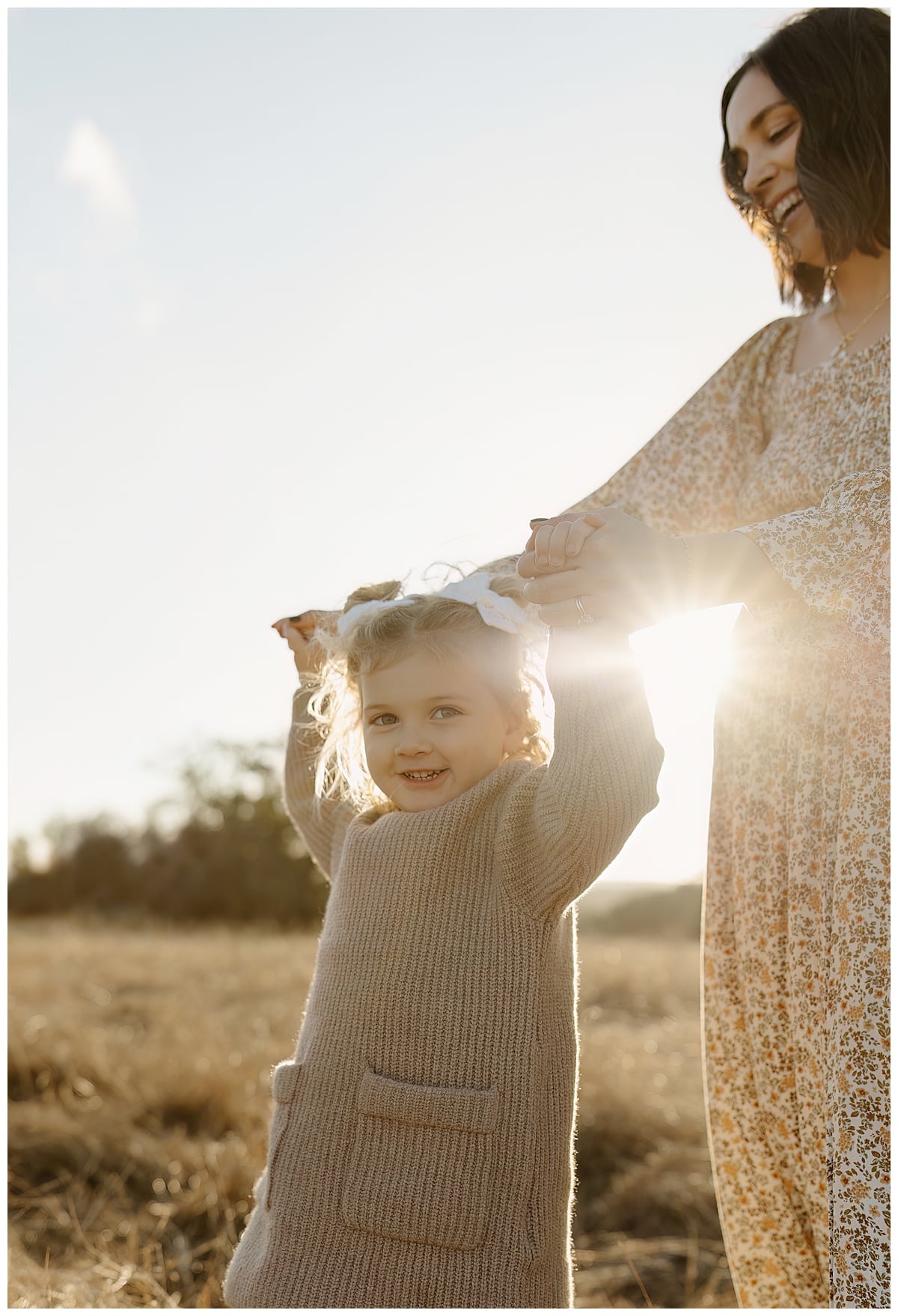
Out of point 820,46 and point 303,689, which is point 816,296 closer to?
point 820,46

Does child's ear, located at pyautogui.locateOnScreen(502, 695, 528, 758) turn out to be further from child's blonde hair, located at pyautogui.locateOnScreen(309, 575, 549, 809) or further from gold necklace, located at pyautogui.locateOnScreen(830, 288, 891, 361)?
gold necklace, located at pyautogui.locateOnScreen(830, 288, 891, 361)

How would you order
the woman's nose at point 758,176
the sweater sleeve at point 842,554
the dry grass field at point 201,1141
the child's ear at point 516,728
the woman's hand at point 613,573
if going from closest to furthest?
the woman's hand at point 613,573, the sweater sleeve at point 842,554, the child's ear at point 516,728, the woman's nose at point 758,176, the dry grass field at point 201,1141

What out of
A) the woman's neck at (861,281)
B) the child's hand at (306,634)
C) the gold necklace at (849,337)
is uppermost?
the woman's neck at (861,281)

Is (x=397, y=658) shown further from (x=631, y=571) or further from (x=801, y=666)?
(x=801, y=666)

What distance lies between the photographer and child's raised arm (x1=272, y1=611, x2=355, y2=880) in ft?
7.27

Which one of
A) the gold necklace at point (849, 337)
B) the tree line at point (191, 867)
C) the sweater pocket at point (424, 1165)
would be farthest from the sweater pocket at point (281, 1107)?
the tree line at point (191, 867)

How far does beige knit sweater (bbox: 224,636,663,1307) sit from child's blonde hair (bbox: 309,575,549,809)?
0.21m

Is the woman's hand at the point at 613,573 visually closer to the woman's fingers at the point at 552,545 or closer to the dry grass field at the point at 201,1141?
the woman's fingers at the point at 552,545

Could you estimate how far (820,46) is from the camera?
2.20 m

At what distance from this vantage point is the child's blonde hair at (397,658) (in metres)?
1.94

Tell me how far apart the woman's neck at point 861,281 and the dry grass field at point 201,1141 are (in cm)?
220

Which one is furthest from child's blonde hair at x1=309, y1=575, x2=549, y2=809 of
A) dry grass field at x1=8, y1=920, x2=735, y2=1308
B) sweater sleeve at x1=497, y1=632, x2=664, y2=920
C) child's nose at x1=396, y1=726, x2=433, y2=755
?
dry grass field at x1=8, y1=920, x2=735, y2=1308

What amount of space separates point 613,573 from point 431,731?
18.6 inches

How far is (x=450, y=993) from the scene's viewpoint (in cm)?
172
